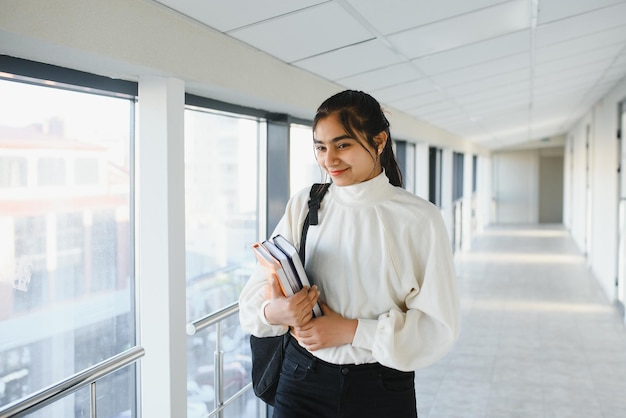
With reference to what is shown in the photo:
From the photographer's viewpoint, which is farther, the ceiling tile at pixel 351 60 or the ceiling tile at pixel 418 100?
the ceiling tile at pixel 418 100

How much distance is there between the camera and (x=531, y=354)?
436 cm

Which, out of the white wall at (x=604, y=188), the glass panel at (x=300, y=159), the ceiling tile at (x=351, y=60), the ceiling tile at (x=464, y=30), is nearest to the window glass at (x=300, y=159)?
the glass panel at (x=300, y=159)

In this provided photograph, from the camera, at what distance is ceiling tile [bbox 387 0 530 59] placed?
94.0 inches

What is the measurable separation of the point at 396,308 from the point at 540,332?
4121mm

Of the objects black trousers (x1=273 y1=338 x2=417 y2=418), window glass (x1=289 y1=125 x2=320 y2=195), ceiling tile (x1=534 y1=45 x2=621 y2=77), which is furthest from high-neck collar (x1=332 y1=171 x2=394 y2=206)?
ceiling tile (x1=534 y1=45 x2=621 y2=77)

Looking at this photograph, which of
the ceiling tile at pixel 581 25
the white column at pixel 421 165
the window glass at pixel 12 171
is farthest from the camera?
the white column at pixel 421 165

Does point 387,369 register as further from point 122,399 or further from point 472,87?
point 472,87

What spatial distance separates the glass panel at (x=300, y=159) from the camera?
3342mm

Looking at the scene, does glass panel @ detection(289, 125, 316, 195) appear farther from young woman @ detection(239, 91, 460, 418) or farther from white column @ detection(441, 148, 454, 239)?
white column @ detection(441, 148, 454, 239)

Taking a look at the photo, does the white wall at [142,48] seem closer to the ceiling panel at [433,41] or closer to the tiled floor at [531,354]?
the ceiling panel at [433,41]

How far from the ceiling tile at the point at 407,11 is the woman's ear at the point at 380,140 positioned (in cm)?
73

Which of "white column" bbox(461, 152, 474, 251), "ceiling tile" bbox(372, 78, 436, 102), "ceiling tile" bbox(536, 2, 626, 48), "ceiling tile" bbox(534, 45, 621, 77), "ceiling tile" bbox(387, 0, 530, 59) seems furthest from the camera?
"white column" bbox(461, 152, 474, 251)

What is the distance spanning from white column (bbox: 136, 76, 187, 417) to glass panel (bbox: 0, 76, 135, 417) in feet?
0.36

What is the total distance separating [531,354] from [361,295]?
353cm
